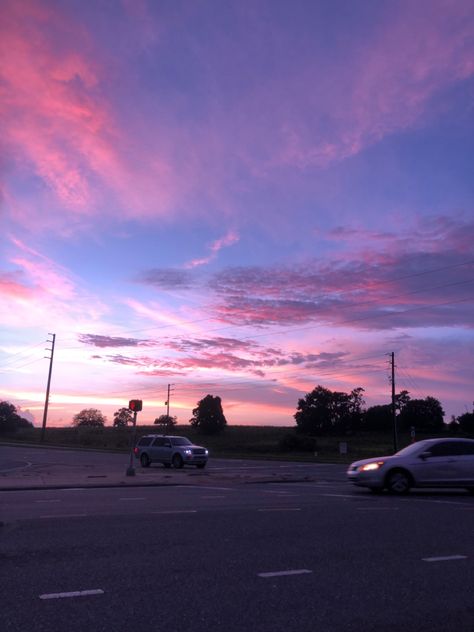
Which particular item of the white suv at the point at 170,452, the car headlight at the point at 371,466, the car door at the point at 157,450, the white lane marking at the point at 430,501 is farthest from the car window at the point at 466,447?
the car door at the point at 157,450

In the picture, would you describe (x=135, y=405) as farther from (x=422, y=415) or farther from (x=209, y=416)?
(x=422, y=415)

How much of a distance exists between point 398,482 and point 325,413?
10698 cm

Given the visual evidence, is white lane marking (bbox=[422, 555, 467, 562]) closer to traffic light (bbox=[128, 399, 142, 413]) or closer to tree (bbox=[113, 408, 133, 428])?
traffic light (bbox=[128, 399, 142, 413])

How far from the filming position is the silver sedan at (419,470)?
16.6m

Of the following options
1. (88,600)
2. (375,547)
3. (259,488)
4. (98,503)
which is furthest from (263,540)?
(259,488)

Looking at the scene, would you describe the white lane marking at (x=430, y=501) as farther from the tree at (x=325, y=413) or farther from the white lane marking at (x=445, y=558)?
the tree at (x=325, y=413)

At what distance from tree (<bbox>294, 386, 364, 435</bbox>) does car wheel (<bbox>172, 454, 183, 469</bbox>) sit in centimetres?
9108

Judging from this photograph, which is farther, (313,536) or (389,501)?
(389,501)

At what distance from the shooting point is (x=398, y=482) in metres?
16.6

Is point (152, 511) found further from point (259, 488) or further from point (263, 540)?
point (259, 488)


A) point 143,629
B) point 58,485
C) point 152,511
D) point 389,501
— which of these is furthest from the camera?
point 58,485

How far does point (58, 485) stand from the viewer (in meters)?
19.0

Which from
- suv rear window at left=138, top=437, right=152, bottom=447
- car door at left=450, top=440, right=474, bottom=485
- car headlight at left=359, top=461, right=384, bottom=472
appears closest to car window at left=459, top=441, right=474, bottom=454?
car door at left=450, top=440, right=474, bottom=485

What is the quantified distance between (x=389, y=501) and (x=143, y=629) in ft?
35.3
